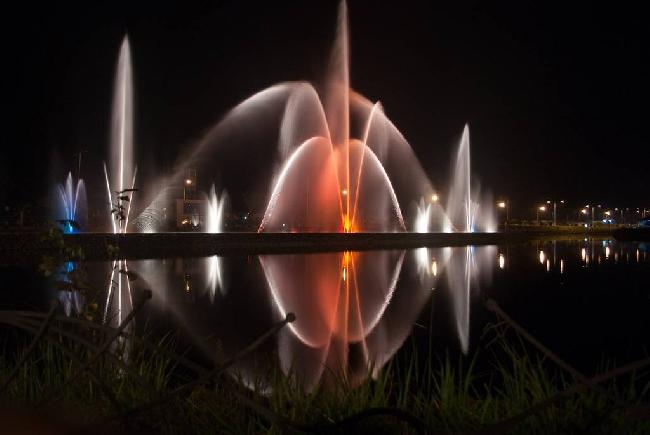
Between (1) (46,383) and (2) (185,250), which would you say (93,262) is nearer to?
(2) (185,250)

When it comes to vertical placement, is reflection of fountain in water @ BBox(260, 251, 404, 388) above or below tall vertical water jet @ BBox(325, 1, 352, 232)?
below

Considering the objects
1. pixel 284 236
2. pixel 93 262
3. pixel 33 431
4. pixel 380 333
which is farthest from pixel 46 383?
pixel 284 236

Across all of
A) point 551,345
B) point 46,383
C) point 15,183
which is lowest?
point 551,345

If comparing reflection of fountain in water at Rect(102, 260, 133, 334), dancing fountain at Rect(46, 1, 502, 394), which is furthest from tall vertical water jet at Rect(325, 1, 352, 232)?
reflection of fountain in water at Rect(102, 260, 133, 334)

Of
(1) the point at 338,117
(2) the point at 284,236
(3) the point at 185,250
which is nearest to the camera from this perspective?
(3) the point at 185,250

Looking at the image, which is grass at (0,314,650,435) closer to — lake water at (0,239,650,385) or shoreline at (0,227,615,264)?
lake water at (0,239,650,385)

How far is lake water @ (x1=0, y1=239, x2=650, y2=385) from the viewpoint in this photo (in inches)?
296

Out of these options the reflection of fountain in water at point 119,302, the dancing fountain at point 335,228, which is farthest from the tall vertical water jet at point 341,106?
the reflection of fountain in water at point 119,302

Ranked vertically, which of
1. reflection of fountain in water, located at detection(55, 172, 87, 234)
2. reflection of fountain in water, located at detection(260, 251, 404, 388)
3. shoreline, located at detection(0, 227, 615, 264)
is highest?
reflection of fountain in water, located at detection(55, 172, 87, 234)

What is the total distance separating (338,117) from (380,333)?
21.3 meters

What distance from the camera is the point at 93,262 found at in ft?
63.2

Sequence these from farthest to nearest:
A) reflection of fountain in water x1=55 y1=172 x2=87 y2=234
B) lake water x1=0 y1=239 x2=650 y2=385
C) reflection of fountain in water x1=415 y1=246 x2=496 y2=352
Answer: reflection of fountain in water x1=55 y1=172 x2=87 y2=234, reflection of fountain in water x1=415 y1=246 x2=496 y2=352, lake water x1=0 y1=239 x2=650 y2=385

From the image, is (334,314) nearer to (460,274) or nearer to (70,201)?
(460,274)

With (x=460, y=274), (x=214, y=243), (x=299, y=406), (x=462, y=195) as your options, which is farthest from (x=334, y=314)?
(x=462, y=195)
